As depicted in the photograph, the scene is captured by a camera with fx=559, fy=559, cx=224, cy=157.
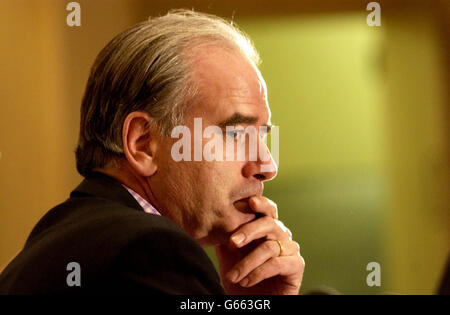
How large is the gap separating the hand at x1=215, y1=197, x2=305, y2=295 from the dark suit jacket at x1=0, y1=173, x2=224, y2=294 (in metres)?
0.30

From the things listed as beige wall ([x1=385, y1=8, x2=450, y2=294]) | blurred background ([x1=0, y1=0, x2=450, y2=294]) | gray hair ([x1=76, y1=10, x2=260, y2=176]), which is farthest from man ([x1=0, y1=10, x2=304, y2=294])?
beige wall ([x1=385, y1=8, x2=450, y2=294])

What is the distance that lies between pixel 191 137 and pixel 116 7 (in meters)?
0.68

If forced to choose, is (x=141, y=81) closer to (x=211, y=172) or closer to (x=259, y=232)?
(x=211, y=172)

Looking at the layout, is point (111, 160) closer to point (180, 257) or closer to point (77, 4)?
point (180, 257)

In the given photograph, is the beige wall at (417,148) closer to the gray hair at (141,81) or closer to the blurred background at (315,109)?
the blurred background at (315,109)

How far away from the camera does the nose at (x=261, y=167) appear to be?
1055 millimetres

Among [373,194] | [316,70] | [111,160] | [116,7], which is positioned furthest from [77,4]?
[373,194]

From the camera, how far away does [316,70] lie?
176 centimetres

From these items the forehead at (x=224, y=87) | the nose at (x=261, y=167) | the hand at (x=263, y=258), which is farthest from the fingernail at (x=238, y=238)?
the forehead at (x=224, y=87)

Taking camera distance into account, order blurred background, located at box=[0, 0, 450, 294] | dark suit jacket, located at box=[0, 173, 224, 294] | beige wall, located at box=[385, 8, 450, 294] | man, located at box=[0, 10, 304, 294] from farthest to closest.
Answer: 1. beige wall, located at box=[385, 8, 450, 294]
2. blurred background, located at box=[0, 0, 450, 294]
3. man, located at box=[0, 10, 304, 294]
4. dark suit jacket, located at box=[0, 173, 224, 294]

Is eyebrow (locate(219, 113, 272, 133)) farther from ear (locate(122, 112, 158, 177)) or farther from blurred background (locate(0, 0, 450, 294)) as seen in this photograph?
blurred background (locate(0, 0, 450, 294))

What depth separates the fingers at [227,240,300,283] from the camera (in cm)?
107
